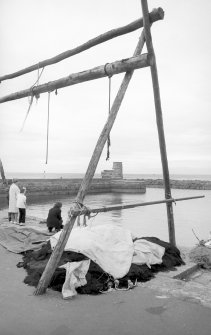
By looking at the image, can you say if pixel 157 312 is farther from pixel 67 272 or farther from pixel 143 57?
pixel 143 57

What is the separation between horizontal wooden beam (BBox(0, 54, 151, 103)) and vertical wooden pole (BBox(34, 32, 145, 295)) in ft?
0.58

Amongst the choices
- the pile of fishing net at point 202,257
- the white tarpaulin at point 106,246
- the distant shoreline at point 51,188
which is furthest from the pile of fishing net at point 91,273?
the distant shoreline at point 51,188

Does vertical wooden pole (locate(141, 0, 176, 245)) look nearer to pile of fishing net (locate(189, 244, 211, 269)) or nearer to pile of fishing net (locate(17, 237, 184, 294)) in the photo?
pile of fishing net (locate(189, 244, 211, 269))

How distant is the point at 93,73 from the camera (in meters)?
5.91

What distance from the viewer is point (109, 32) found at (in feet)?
19.1

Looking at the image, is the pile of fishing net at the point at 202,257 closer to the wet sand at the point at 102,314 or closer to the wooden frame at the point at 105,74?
the wet sand at the point at 102,314

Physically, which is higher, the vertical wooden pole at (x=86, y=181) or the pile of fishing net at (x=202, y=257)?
the vertical wooden pole at (x=86, y=181)

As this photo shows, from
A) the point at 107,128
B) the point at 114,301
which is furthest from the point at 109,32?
the point at 114,301


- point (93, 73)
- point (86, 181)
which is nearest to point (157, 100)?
point (93, 73)

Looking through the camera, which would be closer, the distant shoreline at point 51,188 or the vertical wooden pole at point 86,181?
the vertical wooden pole at point 86,181

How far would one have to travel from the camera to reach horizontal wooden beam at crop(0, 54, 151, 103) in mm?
5320

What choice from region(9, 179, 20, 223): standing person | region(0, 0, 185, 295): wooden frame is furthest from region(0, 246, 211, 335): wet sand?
region(9, 179, 20, 223): standing person

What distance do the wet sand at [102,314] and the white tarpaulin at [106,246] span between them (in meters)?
0.58

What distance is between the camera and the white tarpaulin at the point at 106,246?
17.8 feet
